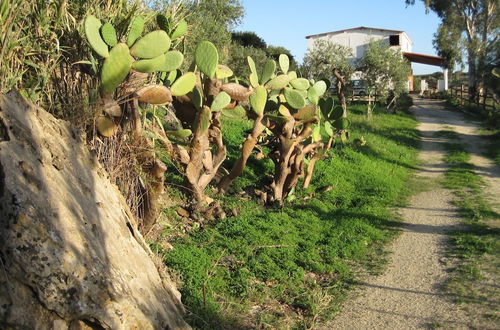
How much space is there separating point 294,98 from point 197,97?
1.82m

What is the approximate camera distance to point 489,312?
495cm

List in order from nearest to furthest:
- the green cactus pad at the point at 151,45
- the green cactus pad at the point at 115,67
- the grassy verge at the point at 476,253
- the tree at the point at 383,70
A: the green cactus pad at the point at 115,67, the green cactus pad at the point at 151,45, the grassy verge at the point at 476,253, the tree at the point at 383,70

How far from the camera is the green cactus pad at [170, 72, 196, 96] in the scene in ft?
19.0

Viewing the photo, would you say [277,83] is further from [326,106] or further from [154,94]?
[154,94]

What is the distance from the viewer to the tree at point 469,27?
116 ft

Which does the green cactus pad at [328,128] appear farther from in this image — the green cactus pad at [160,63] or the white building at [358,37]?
the white building at [358,37]

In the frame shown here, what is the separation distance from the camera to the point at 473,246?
6801 millimetres

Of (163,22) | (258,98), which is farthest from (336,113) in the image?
(163,22)

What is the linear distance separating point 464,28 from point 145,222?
38058mm

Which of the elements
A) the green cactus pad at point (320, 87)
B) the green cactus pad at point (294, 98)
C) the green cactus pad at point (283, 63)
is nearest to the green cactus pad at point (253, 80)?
the green cactus pad at point (294, 98)

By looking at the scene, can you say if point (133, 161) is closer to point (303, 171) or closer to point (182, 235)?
point (182, 235)

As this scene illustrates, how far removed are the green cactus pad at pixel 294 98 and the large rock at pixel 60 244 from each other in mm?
4500

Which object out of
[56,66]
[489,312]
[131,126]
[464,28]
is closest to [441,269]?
[489,312]

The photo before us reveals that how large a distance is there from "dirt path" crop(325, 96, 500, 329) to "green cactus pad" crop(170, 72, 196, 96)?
272 centimetres
